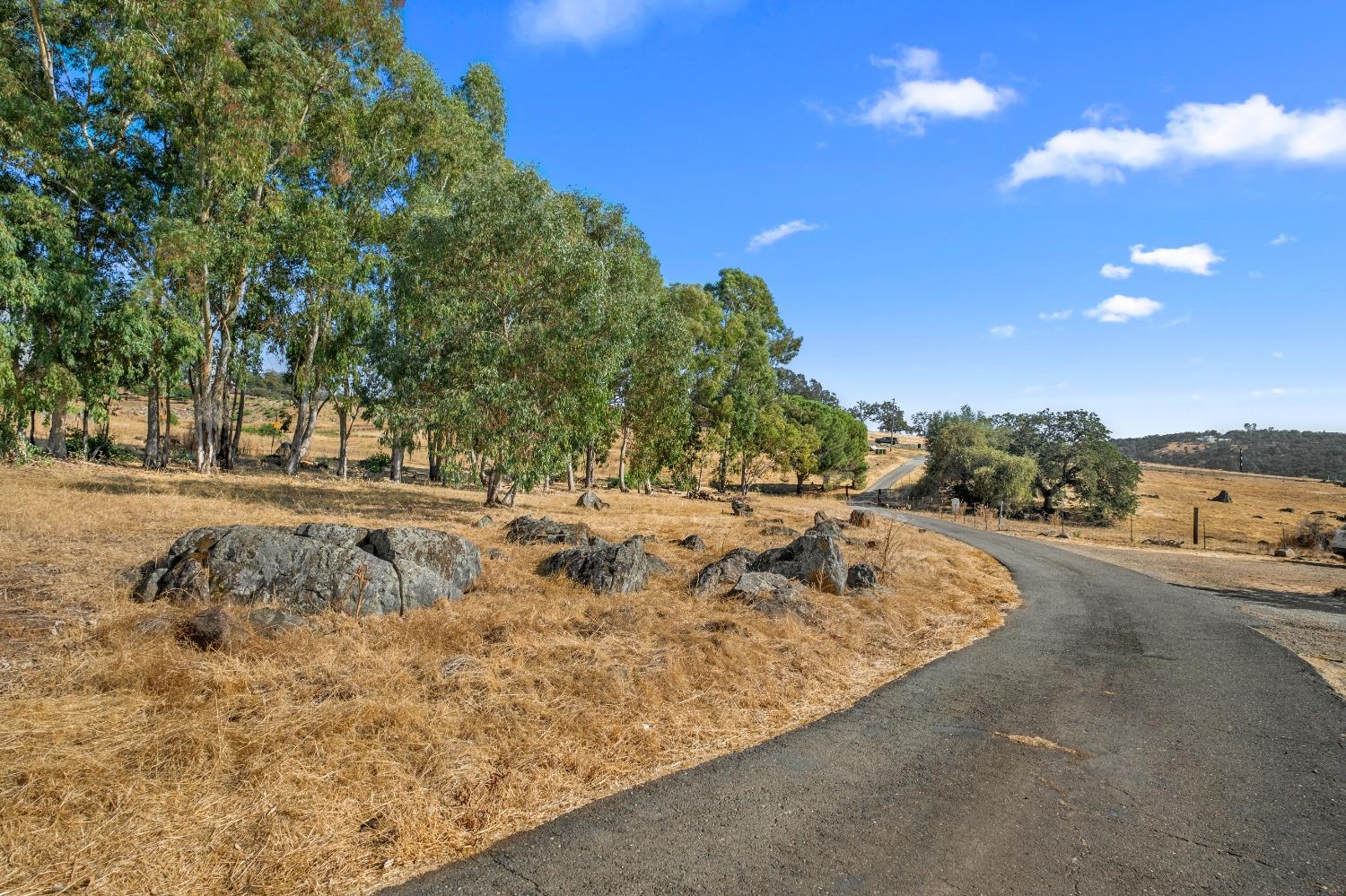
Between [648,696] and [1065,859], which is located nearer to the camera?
[1065,859]

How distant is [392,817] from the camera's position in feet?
15.6

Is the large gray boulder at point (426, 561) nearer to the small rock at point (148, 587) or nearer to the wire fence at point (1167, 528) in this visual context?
the small rock at point (148, 587)

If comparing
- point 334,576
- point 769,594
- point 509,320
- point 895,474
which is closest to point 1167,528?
point 895,474

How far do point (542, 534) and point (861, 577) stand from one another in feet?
24.6

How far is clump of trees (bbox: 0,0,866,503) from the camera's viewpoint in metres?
19.0

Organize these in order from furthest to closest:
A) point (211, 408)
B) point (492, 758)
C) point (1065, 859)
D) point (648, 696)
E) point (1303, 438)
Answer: point (1303, 438) < point (211, 408) < point (648, 696) < point (492, 758) < point (1065, 859)

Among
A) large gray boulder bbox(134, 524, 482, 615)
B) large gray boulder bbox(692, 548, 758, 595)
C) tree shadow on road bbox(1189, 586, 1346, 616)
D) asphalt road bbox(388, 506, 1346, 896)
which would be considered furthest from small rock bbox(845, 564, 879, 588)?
tree shadow on road bbox(1189, 586, 1346, 616)

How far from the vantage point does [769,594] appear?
1170 cm

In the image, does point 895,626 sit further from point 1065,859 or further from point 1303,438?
point 1303,438

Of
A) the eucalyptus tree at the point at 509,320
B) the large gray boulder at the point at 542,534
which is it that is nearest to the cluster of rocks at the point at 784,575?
the large gray boulder at the point at 542,534

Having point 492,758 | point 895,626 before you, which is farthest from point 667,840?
point 895,626

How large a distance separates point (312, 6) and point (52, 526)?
23.3 metres

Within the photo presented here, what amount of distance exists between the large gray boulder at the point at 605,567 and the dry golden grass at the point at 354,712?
1.59 ft

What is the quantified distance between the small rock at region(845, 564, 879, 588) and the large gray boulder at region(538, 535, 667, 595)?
4.36 metres
